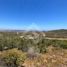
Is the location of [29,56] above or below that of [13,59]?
below

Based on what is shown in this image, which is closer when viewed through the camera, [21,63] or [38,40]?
[21,63]

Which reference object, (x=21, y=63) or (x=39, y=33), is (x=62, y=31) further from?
(x=21, y=63)

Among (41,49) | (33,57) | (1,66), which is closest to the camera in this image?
(1,66)

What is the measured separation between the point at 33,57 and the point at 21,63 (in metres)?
3.11

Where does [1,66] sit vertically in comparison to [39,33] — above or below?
below

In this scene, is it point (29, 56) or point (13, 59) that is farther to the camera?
Result: point (29, 56)

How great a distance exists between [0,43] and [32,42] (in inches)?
157

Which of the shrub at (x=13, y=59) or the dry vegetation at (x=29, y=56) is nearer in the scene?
the shrub at (x=13, y=59)

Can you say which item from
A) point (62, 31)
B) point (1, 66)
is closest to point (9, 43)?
point (1, 66)

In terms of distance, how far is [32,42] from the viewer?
1888 cm

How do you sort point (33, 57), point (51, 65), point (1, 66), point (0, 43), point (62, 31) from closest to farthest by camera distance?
point (1, 66)
point (51, 65)
point (33, 57)
point (0, 43)
point (62, 31)

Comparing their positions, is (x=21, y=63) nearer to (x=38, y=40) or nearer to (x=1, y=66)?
(x=1, y=66)

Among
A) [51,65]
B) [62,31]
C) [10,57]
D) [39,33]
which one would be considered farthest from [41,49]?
[62,31]

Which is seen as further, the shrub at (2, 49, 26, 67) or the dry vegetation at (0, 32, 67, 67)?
the dry vegetation at (0, 32, 67, 67)
